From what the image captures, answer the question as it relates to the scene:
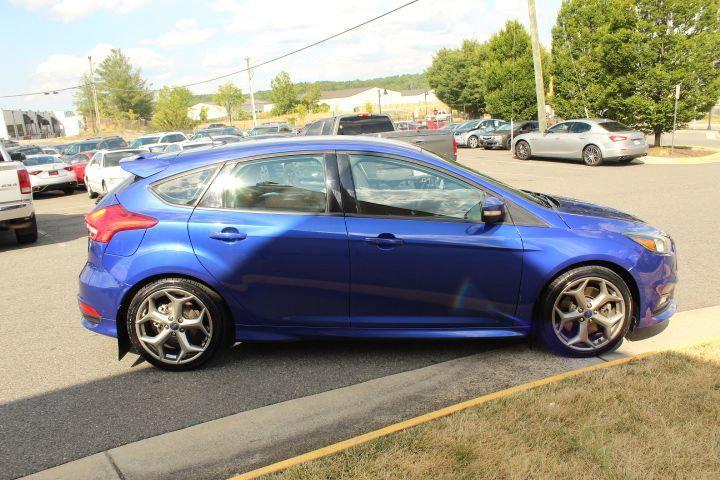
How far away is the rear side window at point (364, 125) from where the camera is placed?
559 inches

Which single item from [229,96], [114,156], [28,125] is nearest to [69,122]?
[28,125]

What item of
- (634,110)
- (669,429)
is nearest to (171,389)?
(669,429)

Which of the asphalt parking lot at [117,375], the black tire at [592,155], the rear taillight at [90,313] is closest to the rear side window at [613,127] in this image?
the black tire at [592,155]

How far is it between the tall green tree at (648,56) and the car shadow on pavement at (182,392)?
68.5 ft

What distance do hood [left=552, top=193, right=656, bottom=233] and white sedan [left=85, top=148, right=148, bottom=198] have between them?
13.1m

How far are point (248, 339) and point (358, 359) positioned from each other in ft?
2.77

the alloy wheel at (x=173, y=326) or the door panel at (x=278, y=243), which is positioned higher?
the door panel at (x=278, y=243)

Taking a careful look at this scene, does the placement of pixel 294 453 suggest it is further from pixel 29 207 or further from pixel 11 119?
pixel 11 119

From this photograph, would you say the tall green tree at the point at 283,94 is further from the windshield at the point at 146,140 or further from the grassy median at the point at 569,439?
the grassy median at the point at 569,439

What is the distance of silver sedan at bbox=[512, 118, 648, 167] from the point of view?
1855 cm

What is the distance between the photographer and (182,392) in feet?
13.1

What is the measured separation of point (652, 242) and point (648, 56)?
801 inches

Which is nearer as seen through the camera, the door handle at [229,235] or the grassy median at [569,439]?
the grassy median at [569,439]

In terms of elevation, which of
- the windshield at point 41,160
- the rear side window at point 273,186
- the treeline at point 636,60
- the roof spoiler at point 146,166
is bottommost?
the windshield at point 41,160
